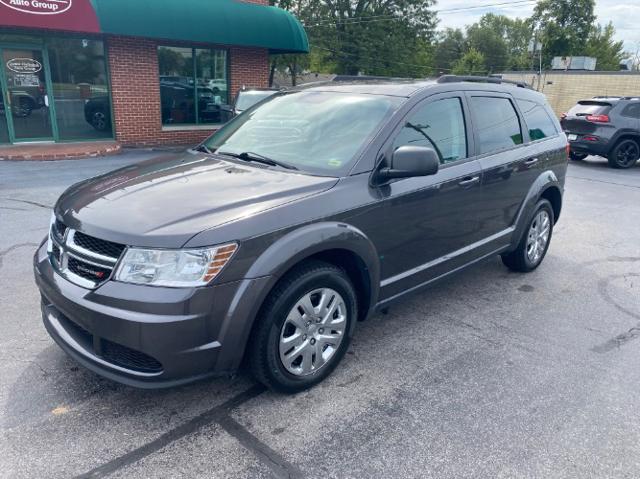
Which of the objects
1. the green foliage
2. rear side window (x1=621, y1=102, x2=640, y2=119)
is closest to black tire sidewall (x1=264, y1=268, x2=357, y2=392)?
rear side window (x1=621, y1=102, x2=640, y2=119)

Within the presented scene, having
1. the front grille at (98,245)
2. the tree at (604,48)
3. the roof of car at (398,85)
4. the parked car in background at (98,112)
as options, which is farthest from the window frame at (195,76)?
the tree at (604,48)

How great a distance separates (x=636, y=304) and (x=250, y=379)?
355cm

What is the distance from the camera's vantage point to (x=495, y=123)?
173 inches

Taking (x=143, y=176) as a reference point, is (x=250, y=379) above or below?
below

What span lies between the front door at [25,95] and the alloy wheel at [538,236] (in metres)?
11.2

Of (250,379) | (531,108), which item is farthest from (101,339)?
(531,108)

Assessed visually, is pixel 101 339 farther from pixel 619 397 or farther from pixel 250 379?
pixel 619 397

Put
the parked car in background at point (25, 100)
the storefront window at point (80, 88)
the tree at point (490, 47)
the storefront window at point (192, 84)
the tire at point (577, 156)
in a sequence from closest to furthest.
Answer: the parked car in background at point (25, 100)
the storefront window at point (80, 88)
the storefront window at point (192, 84)
the tire at point (577, 156)
the tree at point (490, 47)

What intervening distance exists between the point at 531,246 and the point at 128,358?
409 cm

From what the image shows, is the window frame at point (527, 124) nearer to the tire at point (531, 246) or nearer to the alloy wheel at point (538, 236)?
the tire at point (531, 246)

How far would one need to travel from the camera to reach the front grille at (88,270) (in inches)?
100

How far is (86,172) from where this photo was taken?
973 cm

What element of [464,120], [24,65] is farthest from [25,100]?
[464,120]

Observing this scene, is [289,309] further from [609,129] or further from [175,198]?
[609,129]
